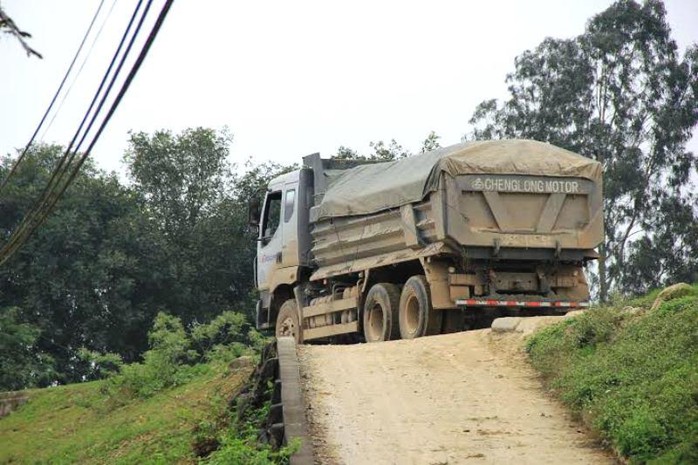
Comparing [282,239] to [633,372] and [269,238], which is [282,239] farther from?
[633,372]

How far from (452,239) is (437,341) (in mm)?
2104

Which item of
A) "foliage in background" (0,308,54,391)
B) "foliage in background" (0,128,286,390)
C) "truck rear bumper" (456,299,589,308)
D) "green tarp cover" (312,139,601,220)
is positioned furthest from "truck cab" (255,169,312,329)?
"foliage in background" (0,128,286,390)

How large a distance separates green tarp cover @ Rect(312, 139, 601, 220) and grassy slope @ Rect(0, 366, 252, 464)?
3.71 meters

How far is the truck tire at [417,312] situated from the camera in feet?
63.5

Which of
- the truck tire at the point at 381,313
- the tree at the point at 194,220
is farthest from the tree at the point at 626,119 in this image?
the truck tire at the point at 381,313

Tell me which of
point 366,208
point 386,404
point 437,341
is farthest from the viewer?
point 366,208

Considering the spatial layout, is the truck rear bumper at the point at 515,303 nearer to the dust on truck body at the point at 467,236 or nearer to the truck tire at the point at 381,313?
the dust on truck body at the point at 467,236

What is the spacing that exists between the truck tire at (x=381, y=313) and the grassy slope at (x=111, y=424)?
2.69 meters

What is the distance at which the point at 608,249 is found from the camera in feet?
144

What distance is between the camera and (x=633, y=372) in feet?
41.2

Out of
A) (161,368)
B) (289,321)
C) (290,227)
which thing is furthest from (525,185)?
(289,321)

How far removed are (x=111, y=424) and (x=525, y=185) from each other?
23.4ft

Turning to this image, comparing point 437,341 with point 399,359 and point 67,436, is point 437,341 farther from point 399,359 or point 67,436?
point 67,436

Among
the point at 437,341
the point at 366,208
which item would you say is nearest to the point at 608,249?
the point at 366,208
